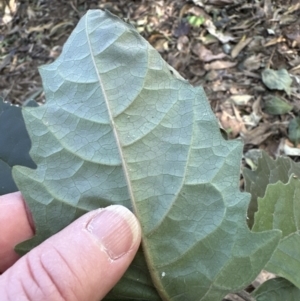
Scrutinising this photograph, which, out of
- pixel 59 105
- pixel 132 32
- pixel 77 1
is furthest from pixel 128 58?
pixel 77 1

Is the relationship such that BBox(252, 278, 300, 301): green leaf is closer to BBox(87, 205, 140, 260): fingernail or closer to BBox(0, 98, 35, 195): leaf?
BBox(87, 205, 140, 260): fingernail

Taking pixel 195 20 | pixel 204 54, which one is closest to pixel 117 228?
pixel 204 54

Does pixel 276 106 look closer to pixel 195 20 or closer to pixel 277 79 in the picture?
pixel 277 79

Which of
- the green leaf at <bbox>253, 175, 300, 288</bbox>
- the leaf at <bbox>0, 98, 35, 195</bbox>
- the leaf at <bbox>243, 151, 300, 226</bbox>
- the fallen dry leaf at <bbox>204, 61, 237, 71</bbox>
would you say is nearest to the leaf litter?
the fallen dry leaf at <bbox>204, 61, 237, 71</bbox>

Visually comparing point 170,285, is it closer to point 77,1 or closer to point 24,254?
point 24,254

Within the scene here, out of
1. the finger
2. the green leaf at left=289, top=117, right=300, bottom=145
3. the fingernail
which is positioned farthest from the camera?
the green leaf at left=289, top=117, right=300, bottom=145

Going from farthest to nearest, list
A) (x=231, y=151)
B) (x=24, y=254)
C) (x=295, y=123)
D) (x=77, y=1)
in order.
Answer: (x=77, y=1) → (x=295, y=123) → (x=24, y=254) → (x=231, y=151)

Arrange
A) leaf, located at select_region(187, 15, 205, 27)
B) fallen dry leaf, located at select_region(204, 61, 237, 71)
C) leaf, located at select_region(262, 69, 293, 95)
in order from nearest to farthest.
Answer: leaf, located at select_region(262, 69, 293, 95), fallen dry leaf, located at select_region(204, 61, 237, 71), leaf, located at select_region(187, 15, 205, 27)
